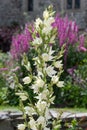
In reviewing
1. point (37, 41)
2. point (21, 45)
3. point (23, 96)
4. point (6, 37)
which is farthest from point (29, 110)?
point (6, 37)

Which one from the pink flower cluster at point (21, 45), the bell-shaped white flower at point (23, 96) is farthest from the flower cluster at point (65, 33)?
the bell-shaped white flower at point (23, 96)

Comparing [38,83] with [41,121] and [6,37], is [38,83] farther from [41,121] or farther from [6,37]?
[6,37]

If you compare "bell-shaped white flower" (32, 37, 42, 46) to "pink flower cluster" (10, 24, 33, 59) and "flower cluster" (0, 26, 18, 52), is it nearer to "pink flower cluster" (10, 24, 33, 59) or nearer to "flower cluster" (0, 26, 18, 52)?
"pink flower cluster" (10, 24, 33, 59)

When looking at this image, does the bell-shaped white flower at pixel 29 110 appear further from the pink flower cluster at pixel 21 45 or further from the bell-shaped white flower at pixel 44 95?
the pink flower cluster at pixel 21 45

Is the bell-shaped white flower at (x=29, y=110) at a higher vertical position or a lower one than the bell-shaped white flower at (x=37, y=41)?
lower

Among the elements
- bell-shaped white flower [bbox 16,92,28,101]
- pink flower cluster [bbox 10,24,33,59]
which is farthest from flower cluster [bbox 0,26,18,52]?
bell-shaped white flower [bbox 16,92,28,101]

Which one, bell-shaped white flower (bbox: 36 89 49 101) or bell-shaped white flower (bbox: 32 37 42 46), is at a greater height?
bell-shaped white flower (bbox: 32 37 42 46)

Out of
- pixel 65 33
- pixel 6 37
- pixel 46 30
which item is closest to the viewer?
pixel 46 30

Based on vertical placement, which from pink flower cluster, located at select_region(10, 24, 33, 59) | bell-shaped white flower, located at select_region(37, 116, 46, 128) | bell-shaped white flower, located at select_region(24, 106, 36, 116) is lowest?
pink flower cluster, located at select_region(10, 24, 33, 59)

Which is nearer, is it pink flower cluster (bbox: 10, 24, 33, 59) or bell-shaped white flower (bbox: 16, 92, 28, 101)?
bell-shaped white flower (bbox: 16, 92, 28, 101)

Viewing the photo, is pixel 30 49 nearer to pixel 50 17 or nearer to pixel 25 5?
pixel 50 17

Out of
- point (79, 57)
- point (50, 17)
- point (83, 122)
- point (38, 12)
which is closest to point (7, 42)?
point (38, 12)

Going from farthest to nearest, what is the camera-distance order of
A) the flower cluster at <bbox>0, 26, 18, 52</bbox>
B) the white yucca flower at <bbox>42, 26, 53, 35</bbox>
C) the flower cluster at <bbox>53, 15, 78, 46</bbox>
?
the flower cluster at <bbox>0, 26, 18, 52</bbox> < the flower cluster at <bbox>53, 15, 78, 46</bbox> < the white yucca flower at <bbox>42, 26, 53, 35</bbox>

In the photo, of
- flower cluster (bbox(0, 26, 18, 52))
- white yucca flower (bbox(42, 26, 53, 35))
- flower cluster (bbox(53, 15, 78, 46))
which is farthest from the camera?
flower cluster (bbox(0, 26, 18, 52))
